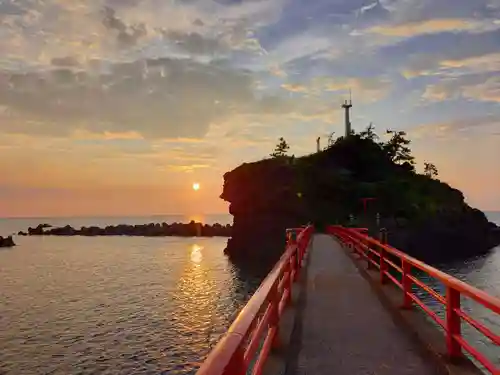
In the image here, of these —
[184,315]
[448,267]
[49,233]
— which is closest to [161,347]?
[184,315]

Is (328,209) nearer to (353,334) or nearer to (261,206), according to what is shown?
(261,206)

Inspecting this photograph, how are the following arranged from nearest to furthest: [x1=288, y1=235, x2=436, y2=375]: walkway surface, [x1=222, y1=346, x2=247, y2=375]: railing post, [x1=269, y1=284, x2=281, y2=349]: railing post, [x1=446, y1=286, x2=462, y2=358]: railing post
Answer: [x1=222, y1=346, x2=247, y2=375]: railing post, [x1=446, y1=286, x2=462, y2=358]: railing post, [x1=288, y1=235, x2=436, y2=375]: walkway surface, [x1=269, y1=284, x2=281, y2=349]: railing post

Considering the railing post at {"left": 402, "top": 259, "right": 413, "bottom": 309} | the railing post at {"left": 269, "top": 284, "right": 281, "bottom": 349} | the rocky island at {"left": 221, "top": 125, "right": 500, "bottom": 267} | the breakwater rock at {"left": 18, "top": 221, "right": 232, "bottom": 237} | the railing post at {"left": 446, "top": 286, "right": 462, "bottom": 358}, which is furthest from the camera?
the breakwater rock at {"left": 18, "top": 221, "right": 232, "bottom": 237}

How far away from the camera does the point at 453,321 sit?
7023mm

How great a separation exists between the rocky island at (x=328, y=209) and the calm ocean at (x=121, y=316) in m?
11.7

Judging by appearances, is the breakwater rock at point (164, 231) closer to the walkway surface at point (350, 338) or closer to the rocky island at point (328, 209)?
the rocky island at point (328, 209)

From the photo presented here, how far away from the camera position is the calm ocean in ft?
61.5

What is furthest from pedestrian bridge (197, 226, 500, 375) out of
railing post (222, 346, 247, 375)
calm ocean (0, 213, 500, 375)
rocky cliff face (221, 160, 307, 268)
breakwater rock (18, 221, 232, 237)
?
breakwater rock (18, 221, 232, 237)

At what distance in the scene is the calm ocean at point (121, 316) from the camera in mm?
18734

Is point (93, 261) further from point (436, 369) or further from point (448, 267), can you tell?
point (436, 369)

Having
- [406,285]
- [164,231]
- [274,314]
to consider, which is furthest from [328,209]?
[164,231]

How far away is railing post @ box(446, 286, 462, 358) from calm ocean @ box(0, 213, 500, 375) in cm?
1145

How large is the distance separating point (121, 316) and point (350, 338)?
2112 cm

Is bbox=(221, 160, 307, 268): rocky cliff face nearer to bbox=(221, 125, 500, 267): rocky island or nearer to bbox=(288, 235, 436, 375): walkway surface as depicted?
bbox=(221, 125, 500, 267): rocky island
